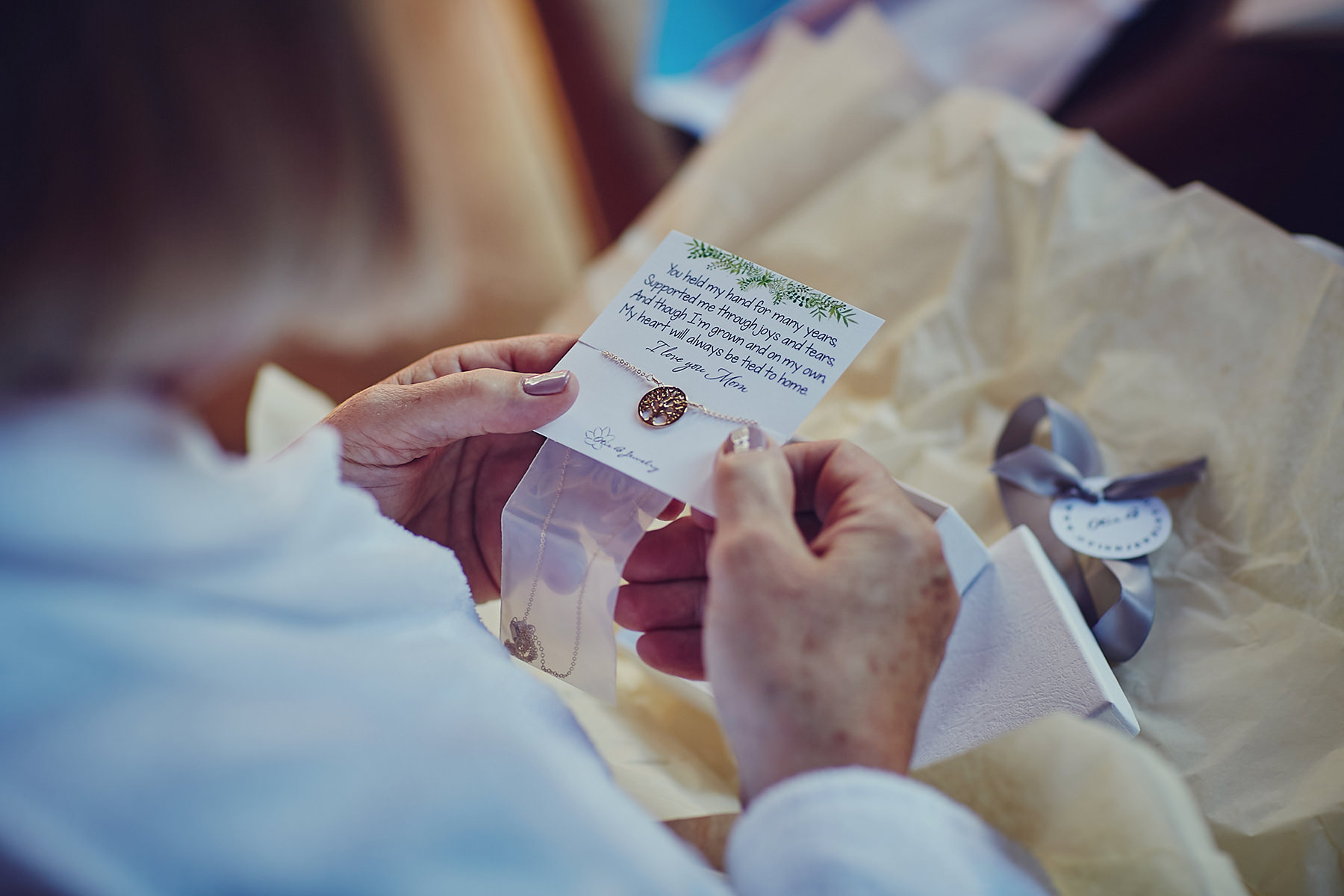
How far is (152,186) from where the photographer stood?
293 mm

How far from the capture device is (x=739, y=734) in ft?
1.20

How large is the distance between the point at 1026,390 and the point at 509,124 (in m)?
0.75

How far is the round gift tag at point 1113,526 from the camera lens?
0.57 meters

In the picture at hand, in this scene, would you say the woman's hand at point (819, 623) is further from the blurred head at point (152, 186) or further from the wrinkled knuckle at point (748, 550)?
the blurred head at point (152, 186)

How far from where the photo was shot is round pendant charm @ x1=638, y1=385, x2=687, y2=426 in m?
0.44

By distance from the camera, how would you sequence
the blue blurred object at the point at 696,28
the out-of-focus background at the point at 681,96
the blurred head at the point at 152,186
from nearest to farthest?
the blurred head at the point at 152,186, the out-of-focus background at the point at 681,96, the blue blurred object at the point at 696,28

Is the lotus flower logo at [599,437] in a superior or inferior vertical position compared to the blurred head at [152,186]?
inferior

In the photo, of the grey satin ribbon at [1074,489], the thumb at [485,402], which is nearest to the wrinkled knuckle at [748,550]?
the thumb at [485,402]

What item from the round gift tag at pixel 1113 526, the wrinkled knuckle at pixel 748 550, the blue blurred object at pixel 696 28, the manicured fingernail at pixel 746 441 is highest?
the blue blurred object at pixel 696 28

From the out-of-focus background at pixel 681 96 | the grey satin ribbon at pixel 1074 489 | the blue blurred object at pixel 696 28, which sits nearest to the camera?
the grey satin ribbon at pixel 1074 489

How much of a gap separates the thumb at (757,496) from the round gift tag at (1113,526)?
0.28m

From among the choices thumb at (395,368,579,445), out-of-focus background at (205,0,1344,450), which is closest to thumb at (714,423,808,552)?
thumb at (395,368,579,445)

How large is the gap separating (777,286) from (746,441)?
11 centimetres

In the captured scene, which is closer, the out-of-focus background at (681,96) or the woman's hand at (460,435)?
the woman's hand at (460,435)
